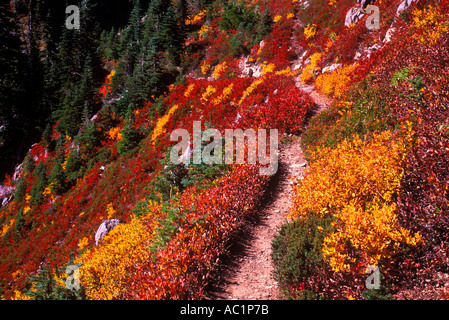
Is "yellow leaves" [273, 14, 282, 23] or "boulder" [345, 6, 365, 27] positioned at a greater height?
"yellow leaves" [273, 14, 282, 23]

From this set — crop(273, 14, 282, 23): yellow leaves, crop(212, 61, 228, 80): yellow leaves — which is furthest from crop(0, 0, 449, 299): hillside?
crop(212, 61, 228, 80): yellow leaves

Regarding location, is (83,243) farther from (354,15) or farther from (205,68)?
(354,15)

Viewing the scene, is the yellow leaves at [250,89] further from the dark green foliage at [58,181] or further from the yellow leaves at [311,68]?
the dark green foliage at [58,181]

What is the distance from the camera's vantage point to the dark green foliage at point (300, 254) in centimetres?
442

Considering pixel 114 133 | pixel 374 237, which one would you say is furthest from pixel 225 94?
pixel 374 237

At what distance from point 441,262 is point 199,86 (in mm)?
20743

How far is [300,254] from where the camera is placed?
4.88 metres

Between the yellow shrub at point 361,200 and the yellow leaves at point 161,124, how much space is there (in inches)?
604

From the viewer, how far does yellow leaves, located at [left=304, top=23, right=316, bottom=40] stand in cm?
2089

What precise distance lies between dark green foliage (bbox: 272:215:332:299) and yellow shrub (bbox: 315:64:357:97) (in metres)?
8.15

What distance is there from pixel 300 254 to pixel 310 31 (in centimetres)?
2124

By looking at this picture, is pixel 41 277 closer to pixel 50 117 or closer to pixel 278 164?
pixel 278 164

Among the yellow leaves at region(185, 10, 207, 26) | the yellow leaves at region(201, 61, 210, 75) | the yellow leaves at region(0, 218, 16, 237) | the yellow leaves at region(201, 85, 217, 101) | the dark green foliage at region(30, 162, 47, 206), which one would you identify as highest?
the yellow leaves at region(185, 10, 207, 26)

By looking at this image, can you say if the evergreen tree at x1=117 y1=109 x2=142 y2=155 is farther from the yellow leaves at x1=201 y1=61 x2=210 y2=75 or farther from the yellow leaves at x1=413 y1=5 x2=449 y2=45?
the yellow leaves at x1=413 y1=5 x2=449 y2=45
